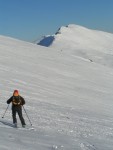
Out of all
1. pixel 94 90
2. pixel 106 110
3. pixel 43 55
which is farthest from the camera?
pixel 43 55

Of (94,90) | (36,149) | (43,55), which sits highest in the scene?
(43,55)

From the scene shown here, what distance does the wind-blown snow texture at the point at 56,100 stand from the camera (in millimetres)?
16648

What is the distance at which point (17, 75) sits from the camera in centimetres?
4250

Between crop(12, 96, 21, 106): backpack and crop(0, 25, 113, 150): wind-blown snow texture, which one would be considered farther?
crop(12, 96, 21, 106): backpack

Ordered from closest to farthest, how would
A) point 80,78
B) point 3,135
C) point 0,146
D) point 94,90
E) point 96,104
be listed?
point 0,146 → point 3,135 → point 96,104 → point 94,90 → point 80,78

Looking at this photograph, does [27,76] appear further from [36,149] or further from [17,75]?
[36,149]

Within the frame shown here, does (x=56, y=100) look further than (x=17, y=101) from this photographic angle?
Yes

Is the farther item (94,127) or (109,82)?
(109,82)

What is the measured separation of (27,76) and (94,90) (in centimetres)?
755

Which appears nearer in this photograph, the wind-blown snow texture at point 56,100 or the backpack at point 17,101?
the wind-blown snow texture at point 56,100

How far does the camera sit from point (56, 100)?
111 ft

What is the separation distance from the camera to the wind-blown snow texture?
1665 cm

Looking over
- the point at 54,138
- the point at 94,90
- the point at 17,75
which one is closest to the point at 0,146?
the point at 54,138

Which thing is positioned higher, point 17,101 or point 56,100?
point 56,100
